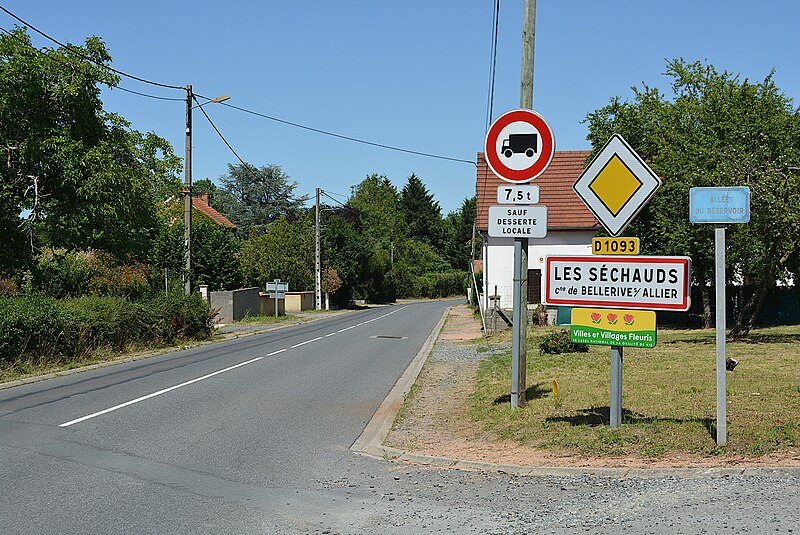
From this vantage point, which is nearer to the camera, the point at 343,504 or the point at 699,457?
the point at 343,504

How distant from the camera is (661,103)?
1049 inches

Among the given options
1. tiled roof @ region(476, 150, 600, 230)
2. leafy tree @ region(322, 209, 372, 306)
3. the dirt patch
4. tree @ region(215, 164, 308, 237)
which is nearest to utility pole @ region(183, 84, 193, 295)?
tiled roof @ region(476, 150, 600, 230)

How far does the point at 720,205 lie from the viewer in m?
7.24

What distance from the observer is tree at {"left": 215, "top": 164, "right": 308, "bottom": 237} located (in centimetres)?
9256

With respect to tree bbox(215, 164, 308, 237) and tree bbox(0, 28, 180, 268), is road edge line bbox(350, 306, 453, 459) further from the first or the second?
tree bbox(215, 164, 308, 237)

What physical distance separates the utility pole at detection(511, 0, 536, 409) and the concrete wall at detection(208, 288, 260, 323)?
30751 millimetres

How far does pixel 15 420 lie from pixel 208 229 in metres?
30.8

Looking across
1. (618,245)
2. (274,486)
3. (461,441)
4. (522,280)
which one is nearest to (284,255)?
(522,280)

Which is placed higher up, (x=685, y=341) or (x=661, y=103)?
(x=661, y=103)

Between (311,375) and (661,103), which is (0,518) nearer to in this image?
(311,375)

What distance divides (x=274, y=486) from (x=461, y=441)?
2.51 m

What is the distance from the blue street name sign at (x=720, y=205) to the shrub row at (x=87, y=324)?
13.6 metres

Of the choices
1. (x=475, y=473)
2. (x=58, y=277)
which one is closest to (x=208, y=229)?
(x=58, y=277)

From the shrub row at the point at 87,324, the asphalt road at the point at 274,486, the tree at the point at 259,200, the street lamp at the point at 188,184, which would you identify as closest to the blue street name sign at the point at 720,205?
the asphalt road at the point at 274,486
